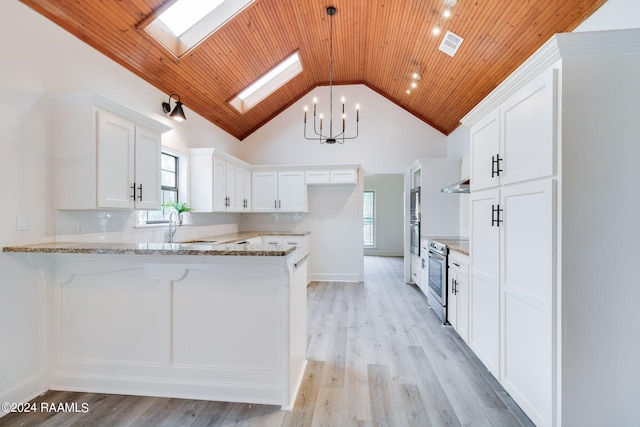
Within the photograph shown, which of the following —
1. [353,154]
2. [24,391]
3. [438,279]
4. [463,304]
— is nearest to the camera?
[24,391]

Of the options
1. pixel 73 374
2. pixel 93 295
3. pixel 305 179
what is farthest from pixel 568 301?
pixel 305 179

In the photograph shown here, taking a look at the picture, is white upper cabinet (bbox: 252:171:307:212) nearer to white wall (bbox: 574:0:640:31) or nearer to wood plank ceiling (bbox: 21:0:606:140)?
wood plank ceiling (bbox: 21:0:606:140)

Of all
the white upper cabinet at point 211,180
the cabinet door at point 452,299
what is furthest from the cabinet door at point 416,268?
the white upper cabinet at point 211,180

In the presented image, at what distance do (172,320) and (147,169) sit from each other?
4.75ft

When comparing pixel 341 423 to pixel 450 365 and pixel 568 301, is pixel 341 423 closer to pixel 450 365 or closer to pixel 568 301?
pixel 450 365

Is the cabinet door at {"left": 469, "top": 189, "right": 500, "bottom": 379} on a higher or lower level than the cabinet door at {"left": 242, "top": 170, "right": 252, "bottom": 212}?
lower

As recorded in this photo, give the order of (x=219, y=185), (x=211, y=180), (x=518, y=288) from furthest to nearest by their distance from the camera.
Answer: (x=219, y=185)
(x=211, y=180)
(x=518, y=288)

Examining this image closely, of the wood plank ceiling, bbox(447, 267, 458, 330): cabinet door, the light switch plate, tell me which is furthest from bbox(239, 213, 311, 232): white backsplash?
the light switch plate

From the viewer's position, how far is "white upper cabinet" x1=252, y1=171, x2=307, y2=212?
5.56 meters

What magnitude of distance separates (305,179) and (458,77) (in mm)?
2891

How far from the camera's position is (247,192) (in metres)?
5.50

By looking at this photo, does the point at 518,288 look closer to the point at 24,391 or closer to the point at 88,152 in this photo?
the point at 88,152

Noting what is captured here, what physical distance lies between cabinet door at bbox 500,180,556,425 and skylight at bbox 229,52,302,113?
4.08 meters

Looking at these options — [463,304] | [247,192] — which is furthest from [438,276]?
[247,192]
